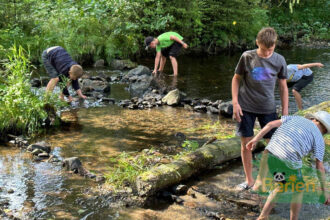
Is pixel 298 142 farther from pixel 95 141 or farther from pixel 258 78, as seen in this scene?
pixel 95 141

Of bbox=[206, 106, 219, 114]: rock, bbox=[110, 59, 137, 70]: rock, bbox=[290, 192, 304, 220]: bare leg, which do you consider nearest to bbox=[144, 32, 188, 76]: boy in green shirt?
bbox=[110, 59, 137, 70]: rock

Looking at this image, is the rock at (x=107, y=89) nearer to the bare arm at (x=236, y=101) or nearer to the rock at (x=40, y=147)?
the rock at (x=40, y=147)

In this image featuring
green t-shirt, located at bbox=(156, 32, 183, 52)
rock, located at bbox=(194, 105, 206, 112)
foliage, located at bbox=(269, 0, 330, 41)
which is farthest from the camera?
foliage, located at bbox=(269, 0, 330, 41)

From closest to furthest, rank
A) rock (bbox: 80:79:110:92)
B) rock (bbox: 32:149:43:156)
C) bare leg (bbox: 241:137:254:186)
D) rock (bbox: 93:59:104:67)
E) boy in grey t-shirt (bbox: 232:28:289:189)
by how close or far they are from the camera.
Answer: boy in grey t-shirt (bbox: 232:28:289:189) → bare leg (bbox: 241:137:254:186) → rock (bbox: 32:149:43:156) → rock (bbox: 80:79:110:92) → rock (bbox: 93:59:104:67)

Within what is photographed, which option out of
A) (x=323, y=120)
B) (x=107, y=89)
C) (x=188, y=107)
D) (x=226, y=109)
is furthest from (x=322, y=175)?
(x=107, y=89)

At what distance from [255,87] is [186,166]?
Result: 1.38m

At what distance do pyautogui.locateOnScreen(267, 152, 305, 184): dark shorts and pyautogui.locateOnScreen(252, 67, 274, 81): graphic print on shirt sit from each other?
1043 millimetres

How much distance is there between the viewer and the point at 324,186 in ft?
11.1

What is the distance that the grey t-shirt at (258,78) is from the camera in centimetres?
429

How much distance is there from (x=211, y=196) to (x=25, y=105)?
150 inches

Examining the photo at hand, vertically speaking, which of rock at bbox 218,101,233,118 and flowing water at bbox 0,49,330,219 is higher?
rock at bbox 218,101,233,118

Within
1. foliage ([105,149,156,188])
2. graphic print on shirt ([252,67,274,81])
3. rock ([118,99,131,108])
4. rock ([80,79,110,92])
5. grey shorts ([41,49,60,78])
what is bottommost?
foliage ([105,149,156,188])

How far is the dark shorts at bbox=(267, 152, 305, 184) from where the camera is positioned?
3488 millimetres

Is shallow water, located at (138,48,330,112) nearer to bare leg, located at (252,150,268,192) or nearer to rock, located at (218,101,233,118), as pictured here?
rock, located at (218,101,233,118)
